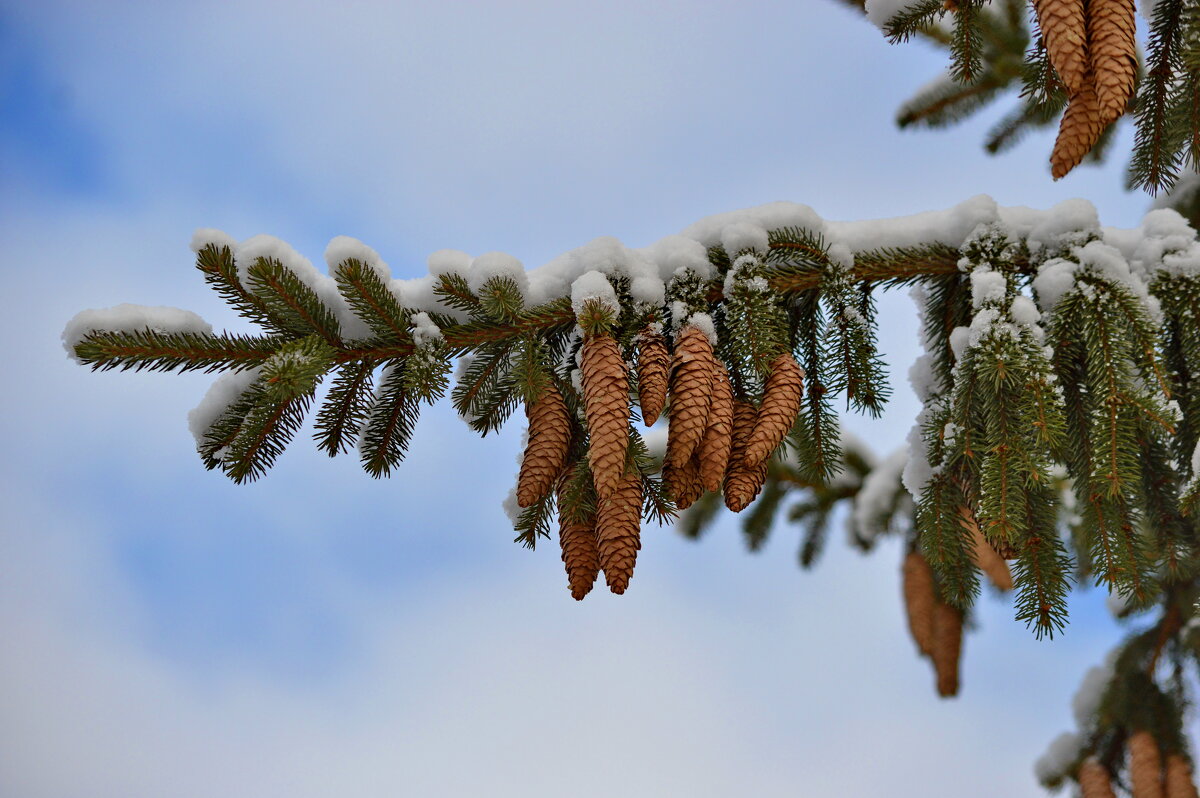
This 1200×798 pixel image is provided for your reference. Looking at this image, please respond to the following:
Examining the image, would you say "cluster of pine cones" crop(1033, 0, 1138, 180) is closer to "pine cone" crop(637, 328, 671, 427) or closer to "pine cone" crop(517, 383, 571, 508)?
"pine cone" crop(637, 328, 671, 427)

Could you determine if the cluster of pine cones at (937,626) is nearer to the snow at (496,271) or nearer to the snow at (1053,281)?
the snow at (1053,281)

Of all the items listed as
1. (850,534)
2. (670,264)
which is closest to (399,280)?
(670,264)

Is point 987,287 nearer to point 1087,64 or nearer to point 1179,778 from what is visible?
point 1087,64

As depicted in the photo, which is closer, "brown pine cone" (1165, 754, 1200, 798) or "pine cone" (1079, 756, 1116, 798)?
"brown pine cone" (1165, 754, 1200, 798)

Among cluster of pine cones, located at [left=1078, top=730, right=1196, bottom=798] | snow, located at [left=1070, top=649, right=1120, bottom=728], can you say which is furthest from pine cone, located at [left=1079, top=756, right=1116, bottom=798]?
snow, located at [left=1070, top=649, right=1120, bottom=728]

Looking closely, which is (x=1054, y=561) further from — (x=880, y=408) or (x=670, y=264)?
(x=670, y=264)
